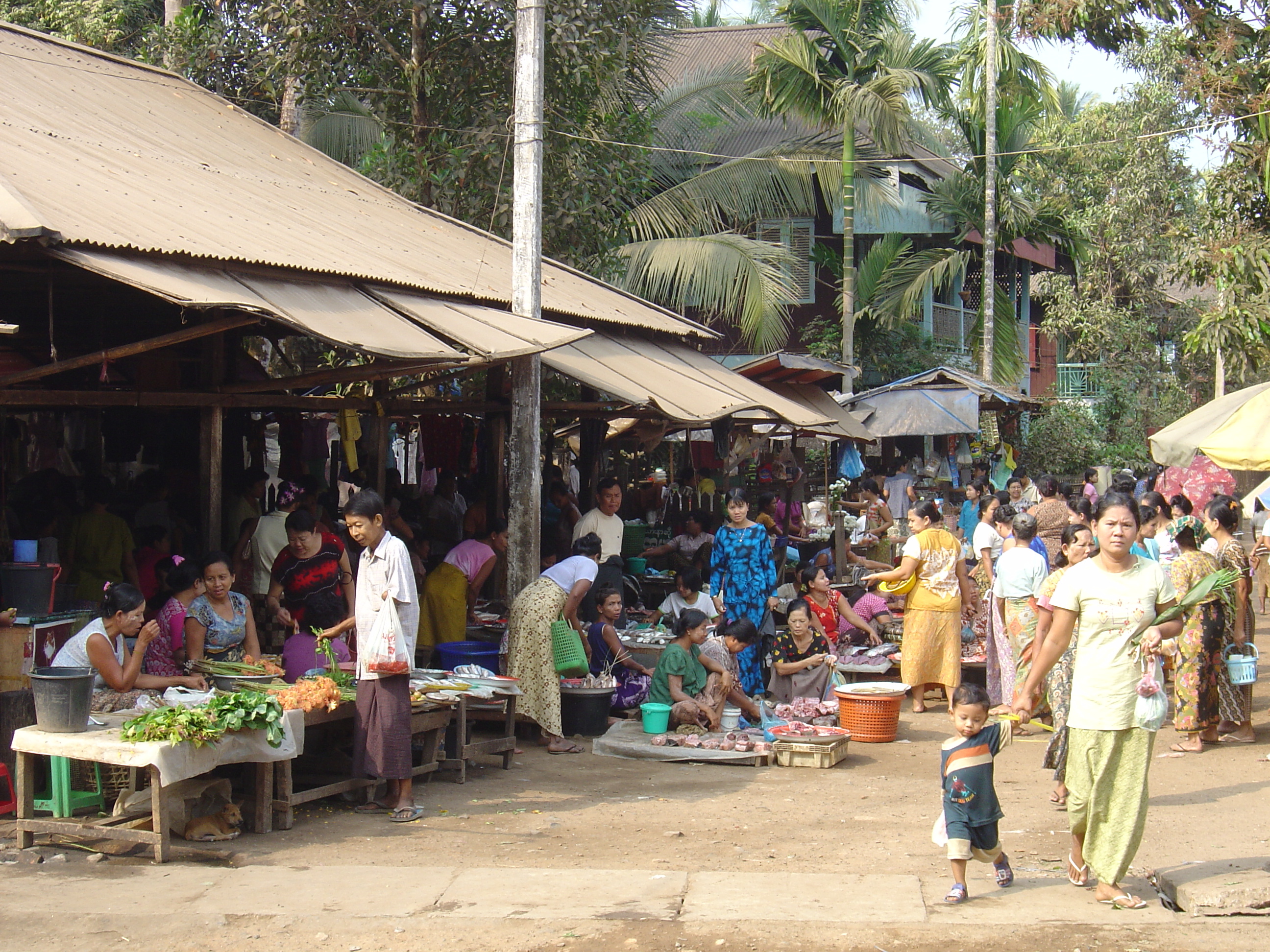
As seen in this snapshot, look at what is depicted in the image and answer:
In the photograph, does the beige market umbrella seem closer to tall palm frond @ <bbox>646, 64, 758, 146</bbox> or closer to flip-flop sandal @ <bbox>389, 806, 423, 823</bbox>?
flip-flop sandal @ <bbox>389, 806, 423, 823</bbox>

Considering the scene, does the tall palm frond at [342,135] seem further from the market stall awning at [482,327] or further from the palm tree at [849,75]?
the market stall awning at [482,327]

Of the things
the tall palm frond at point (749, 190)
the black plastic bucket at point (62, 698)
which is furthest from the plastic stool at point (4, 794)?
the tall palm frond at point (749, 190)

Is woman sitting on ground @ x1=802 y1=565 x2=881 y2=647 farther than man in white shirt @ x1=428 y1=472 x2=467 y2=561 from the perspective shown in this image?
No

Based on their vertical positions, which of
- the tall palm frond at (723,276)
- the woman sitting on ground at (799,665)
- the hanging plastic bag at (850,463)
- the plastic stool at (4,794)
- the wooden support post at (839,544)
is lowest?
the plastic stool at (4,794)

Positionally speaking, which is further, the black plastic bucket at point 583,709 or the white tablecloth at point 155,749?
the black plastic bucket at point 583,709

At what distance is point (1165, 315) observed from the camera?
2686 cm

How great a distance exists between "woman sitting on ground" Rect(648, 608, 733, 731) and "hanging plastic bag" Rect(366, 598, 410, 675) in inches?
109

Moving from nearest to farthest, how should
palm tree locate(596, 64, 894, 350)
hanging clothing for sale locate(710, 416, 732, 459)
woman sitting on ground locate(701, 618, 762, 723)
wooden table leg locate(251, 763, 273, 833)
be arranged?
wooden table leg locate(251, 763, 273, 833) → woman sitting on ground locate(701, 618, 762, 723) → hanging clothing for sale locate(710, 416, 732, 459) → palm tree locate(596, 64, 894, 350)

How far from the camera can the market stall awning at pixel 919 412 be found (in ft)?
54.0

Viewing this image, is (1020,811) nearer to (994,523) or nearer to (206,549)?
(994,523)

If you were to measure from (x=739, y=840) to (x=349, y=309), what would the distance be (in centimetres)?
404

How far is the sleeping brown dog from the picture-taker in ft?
20.0

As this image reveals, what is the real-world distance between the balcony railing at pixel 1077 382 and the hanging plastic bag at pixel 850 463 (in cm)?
1207

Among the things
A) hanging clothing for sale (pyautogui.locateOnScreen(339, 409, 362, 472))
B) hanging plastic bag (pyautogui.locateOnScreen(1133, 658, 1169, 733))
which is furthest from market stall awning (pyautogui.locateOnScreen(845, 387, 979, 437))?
hanging plastic bag (pyautogui.locateOnScreen(1133, 658, 1169, 733))
